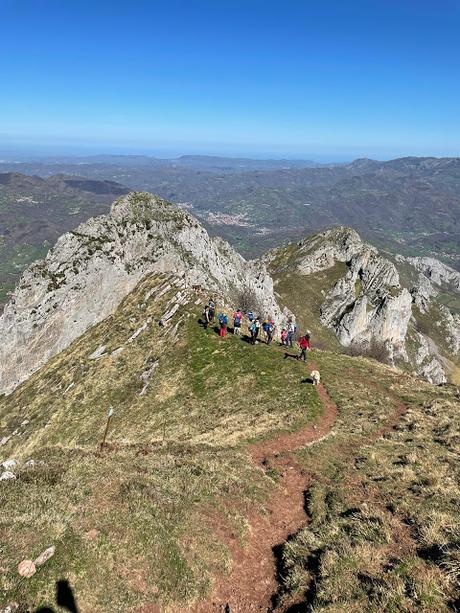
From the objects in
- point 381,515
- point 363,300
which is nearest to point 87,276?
point 381,515

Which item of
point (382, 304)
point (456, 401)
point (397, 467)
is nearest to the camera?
point (397, 467)

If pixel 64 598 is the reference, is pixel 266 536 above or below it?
below

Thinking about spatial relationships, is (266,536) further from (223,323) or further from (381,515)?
(223,323)

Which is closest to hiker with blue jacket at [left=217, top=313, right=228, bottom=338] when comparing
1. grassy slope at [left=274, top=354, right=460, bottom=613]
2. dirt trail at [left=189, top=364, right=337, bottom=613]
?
grassy slope at [left=274, top=354, right=460, bottom=613]

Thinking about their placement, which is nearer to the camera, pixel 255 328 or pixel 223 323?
pixel 255 328

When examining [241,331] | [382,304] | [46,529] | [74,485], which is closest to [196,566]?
[46,529]

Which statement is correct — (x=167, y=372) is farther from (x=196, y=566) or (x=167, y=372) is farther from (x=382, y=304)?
(x=382, y=304)

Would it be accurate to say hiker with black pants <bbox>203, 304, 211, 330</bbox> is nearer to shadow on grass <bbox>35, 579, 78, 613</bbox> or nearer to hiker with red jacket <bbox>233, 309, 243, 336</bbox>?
hiker with red jacket <bbox>233, 309, 243, 336</bbox>
